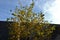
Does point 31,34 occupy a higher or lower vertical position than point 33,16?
lower

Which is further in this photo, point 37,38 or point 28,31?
point 37,38

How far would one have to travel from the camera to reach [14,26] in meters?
23.2

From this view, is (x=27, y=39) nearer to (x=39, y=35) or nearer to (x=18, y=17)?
(x=39, y=35)

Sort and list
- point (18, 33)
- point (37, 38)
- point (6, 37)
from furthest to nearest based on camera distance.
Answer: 1. point (6, 37)
2. point (37, 38)
3. point (18, 33)

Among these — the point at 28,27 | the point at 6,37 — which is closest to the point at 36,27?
the point at 28,27

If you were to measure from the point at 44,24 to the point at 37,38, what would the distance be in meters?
1.79

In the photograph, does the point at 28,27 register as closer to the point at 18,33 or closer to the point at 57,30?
the point at 18,33

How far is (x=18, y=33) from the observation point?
23.2m

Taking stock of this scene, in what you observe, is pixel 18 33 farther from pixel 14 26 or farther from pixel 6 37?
pixel 6 37

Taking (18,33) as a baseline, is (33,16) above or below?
above

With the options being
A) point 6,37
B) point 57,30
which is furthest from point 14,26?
point 57,30

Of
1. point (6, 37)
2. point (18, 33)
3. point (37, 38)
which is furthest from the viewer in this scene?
point (6, 37)

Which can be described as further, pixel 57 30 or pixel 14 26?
pixel 57 30

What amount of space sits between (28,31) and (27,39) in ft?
7.58
